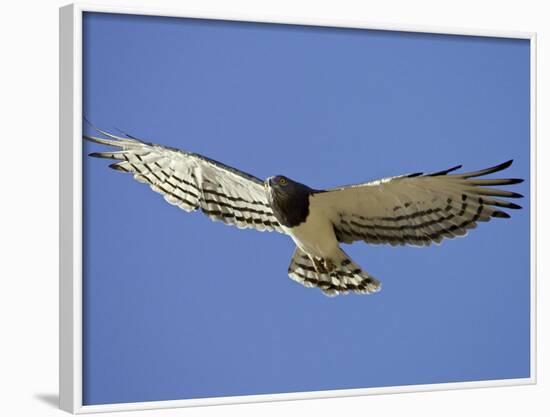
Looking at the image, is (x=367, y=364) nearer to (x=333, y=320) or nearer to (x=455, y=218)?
(x=333, y=320)

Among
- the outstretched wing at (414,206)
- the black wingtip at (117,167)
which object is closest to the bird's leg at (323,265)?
the outstretched wing at (414,206)

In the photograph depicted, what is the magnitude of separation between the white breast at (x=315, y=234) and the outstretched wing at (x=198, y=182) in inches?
4.6

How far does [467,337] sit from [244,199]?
146 cm

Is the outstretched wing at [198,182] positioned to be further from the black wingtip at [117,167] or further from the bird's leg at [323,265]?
the bird's leg at [323,265]

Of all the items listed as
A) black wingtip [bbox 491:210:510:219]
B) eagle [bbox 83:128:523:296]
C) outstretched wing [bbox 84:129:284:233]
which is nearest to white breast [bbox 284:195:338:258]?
eagle [bbox 83:128:523:296]

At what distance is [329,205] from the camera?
6.23 metres

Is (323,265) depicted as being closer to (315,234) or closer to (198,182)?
(315,234)

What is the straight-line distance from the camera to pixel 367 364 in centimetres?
645

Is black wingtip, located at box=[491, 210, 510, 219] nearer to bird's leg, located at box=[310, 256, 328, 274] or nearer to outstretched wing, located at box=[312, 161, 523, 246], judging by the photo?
outstretched wing, located at box=[312, 161, 523, 246]

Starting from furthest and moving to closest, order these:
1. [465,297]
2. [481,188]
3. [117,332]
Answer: [465,297], [481,188], [117,332]

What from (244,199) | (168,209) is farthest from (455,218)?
(168,209)

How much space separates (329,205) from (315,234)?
0.16 m

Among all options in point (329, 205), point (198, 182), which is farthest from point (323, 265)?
point (198, 182)

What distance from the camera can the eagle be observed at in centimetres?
604
